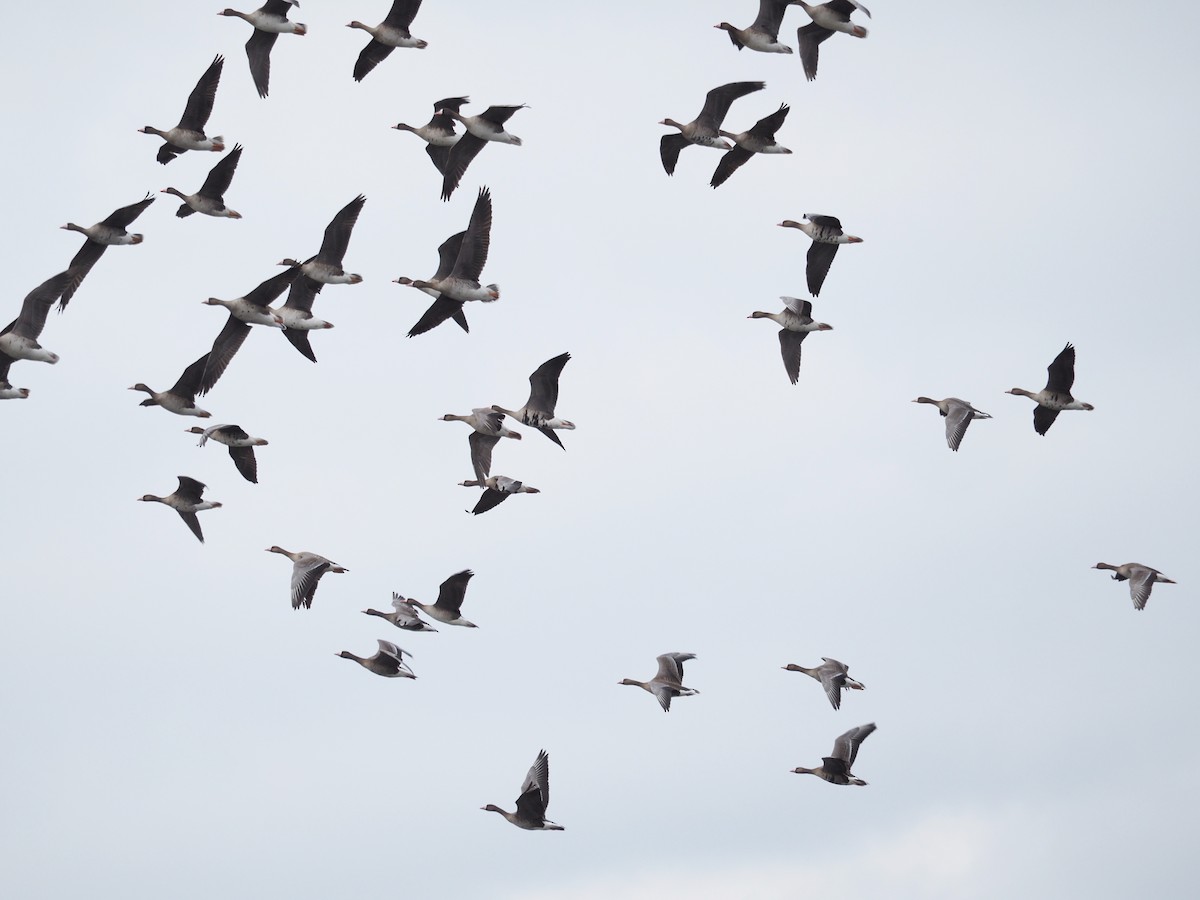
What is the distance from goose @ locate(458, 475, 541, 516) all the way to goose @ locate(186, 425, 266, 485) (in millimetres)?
4402

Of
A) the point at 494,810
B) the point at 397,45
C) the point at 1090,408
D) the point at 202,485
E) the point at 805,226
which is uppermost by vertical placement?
the point at 397,45

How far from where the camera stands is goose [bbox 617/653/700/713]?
3756 cm

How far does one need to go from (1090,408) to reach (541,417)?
11.0m

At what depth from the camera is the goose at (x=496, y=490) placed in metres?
38.9

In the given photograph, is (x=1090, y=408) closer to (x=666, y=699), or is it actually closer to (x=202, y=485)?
(x=666, y=699)

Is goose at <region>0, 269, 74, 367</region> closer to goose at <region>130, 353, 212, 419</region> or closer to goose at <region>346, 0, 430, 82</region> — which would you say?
goose at <region>130, 353, 212, 419</region>

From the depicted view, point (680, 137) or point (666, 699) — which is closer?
point (666, 699)

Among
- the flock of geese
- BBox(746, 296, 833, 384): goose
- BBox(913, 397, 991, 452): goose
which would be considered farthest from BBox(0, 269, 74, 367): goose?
BBox(913, 397, 991, 452): goose

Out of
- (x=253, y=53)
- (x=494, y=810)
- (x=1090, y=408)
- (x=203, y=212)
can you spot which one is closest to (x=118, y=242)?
(x=203, y=212)

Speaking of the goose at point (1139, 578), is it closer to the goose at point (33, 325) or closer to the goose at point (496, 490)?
the goose at point (496, 490)

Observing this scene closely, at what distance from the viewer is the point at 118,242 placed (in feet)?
130

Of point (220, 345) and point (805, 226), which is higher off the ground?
point (805, 226)

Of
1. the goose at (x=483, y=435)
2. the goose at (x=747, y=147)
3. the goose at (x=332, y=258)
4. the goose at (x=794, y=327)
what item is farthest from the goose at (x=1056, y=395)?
the goose at (x=332, y=258)

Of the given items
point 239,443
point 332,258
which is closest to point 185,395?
point 239,443
